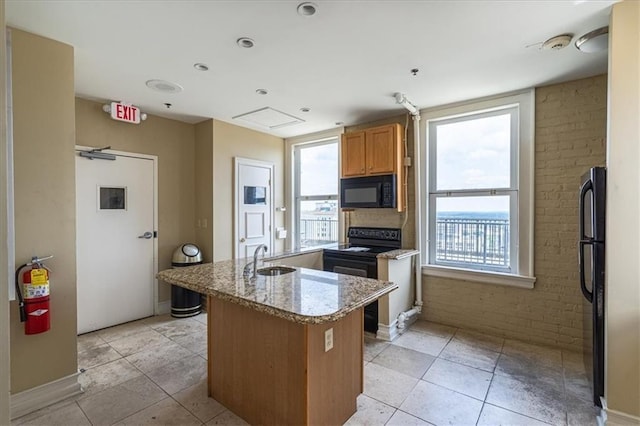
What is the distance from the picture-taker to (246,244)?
448 centimetres

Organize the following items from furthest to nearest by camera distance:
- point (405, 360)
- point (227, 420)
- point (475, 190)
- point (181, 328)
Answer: point (181, 328), point (475, 190), point (405, 360), point (227, 420)

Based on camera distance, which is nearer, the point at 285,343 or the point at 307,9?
the point at 285,343

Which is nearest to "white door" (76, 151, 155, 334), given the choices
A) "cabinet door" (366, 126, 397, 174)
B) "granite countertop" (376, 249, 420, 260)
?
"cabinet door" (366, 126, 397, 174)

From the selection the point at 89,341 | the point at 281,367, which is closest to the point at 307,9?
the point at 281,367

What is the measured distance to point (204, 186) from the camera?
4.22m

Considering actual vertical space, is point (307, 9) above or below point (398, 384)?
above

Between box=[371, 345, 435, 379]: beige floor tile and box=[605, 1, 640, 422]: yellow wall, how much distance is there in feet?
3.97

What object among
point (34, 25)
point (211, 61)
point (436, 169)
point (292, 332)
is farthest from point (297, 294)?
point (436, 169)

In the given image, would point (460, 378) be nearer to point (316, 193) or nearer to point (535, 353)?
point (535, 353)

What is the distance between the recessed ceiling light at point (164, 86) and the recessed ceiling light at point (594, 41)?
3371 millimetres

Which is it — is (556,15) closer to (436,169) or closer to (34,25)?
(436,169)

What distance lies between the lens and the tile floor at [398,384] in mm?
2053

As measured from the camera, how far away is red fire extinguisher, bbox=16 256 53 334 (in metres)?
2.08

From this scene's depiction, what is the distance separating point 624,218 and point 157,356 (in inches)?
149
